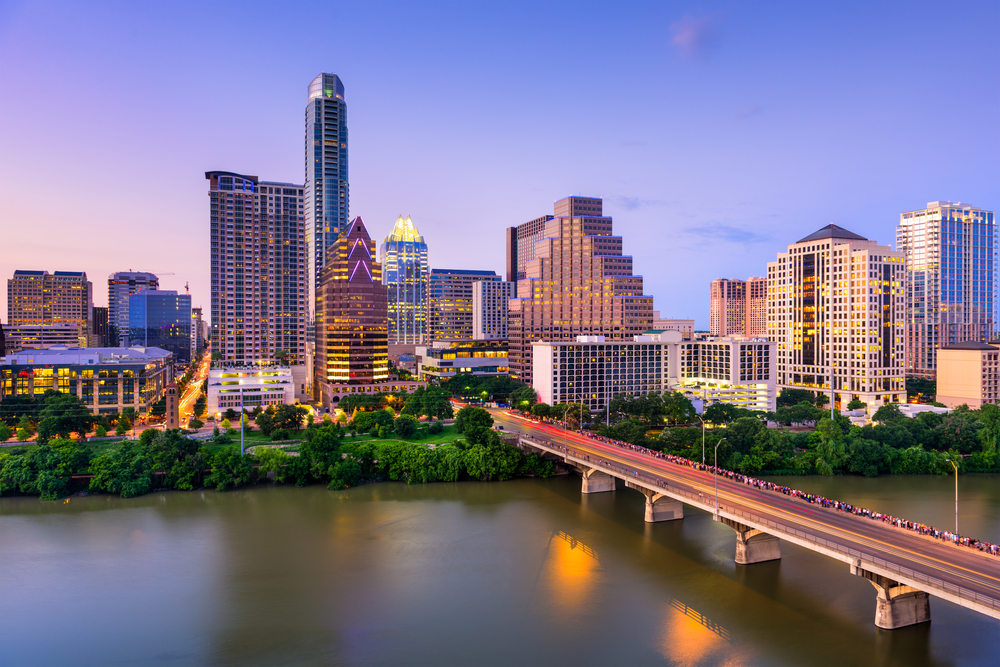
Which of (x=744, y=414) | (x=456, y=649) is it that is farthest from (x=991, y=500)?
(x=456, y=649)

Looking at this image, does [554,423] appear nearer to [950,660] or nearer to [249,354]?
[950,660]

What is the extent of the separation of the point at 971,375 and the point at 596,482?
312 feet

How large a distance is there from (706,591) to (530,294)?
111327 millimetres

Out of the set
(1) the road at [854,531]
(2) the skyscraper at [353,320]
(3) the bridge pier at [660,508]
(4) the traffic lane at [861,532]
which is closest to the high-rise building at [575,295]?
(2) the skyscraper at [353,320]

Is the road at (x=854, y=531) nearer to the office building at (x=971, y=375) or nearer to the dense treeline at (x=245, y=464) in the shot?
the dense treeline at (x=245, y=464)

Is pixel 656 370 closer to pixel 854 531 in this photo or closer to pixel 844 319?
pixel 844 319

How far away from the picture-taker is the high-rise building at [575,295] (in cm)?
14725

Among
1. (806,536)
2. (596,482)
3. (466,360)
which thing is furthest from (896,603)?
(466,360)

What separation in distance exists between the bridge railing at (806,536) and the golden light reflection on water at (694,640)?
27.2 feet

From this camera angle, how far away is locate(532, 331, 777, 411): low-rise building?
119438 millimetres

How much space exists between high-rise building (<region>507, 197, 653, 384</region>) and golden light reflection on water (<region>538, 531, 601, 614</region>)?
95240 millimetres

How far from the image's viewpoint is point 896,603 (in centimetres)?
3816

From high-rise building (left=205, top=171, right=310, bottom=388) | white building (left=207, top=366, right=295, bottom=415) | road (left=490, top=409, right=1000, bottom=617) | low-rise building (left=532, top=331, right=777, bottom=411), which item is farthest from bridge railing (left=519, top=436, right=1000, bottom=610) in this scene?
high-rise building (left=205, top=171, right=310, bottom=388)

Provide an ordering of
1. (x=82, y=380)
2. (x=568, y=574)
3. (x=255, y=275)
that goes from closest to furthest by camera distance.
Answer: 1. (x=568, y=574)
2. (x=82, y=380)
3. (x=255, y=275)
